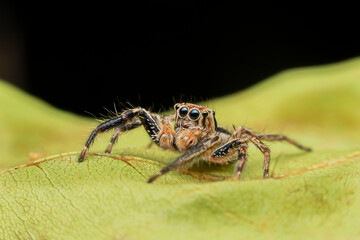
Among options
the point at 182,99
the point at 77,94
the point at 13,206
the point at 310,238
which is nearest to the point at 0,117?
the point at 182,99

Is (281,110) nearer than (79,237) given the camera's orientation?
No

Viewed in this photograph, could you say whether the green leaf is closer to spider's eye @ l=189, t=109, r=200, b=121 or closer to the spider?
the spider

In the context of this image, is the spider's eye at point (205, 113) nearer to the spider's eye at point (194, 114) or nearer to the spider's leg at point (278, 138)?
the spider's eye at point (194, 114)

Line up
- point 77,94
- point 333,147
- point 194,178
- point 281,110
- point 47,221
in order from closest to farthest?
point 47,221, point 194,178, point 333,147, point 281,110, point 77,94

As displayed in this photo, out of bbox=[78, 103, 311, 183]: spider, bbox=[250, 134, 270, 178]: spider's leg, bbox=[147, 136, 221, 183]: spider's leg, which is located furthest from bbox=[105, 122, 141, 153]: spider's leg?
bbox=[250, 134, 270, 178]: spider's leg

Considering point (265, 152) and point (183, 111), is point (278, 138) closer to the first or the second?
point (265, 152)

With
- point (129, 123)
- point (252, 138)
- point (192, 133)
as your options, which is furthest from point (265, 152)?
point (129, 123)

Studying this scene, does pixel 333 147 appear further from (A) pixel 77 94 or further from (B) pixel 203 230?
(A) pixel 77 94
